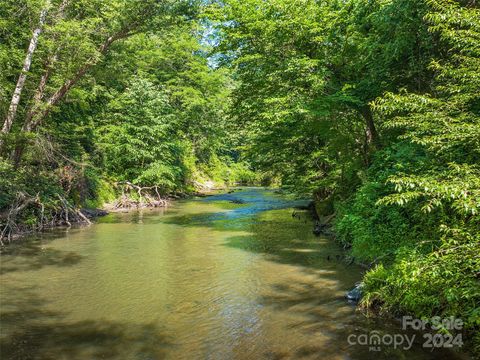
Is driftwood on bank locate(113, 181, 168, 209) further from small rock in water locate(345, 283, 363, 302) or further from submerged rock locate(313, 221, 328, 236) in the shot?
small rock in water locate(345, 283, 363, 302)

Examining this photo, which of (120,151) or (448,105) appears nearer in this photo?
(448,105)

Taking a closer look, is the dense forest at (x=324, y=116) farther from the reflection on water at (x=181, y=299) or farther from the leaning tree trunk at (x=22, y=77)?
the reflection on water at (x=181, y=299)

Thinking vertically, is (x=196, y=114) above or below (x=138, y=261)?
above

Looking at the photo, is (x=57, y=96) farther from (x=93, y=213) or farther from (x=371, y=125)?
(x=371, y=125)

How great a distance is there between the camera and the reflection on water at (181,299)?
→ 19.2 ft

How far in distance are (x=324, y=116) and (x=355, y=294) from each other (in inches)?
316

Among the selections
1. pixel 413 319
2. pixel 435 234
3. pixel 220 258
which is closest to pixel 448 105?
pixel 435 234

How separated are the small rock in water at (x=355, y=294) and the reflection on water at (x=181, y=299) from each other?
269mm

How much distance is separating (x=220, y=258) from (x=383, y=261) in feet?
15.7

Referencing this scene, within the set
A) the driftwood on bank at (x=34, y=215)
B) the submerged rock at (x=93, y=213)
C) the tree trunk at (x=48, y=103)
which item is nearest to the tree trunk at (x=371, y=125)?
the tree trunk at (x=48, y=103)

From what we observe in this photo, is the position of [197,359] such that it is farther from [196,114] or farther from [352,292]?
[196,114]

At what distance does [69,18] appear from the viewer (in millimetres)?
16016

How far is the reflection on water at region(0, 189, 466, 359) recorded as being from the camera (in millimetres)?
5855

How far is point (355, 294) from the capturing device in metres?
7.74
